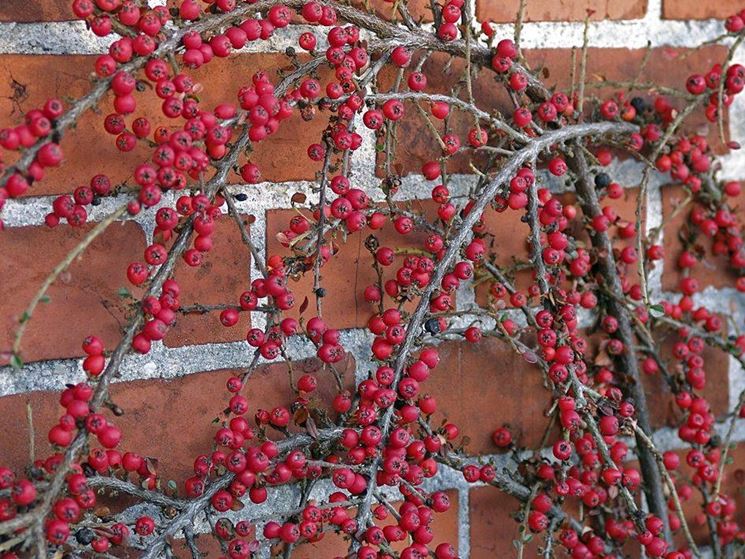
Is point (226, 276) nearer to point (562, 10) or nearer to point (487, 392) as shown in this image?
point (487, 392)

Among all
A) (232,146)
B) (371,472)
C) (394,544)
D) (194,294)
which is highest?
(232,146)

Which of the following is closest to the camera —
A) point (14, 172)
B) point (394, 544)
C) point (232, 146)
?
point (14, 172)

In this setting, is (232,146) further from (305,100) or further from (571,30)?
(571,30)

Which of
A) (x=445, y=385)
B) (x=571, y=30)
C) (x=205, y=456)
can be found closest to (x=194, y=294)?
(x=205, y=456)

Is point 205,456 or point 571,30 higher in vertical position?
point 571,30

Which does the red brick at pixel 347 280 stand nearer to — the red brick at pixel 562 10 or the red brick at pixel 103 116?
the red brick at pixel 103 116

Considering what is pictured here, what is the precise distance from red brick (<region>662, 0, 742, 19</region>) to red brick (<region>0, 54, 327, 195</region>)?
388 millimetres

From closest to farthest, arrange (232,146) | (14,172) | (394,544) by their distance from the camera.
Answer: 1. (14,172)
2. (232,146)
3. (394,544)

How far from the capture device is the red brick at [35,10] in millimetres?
671

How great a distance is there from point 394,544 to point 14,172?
47 cm

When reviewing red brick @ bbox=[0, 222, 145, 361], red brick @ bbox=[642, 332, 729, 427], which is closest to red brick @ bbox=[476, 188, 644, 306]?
red brick @ bbox=[642, 332, 729, 427]

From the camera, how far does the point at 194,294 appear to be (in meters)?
0.75

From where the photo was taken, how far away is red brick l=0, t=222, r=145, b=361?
691 mm

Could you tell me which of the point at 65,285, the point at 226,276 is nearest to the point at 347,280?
the point at 226,276
